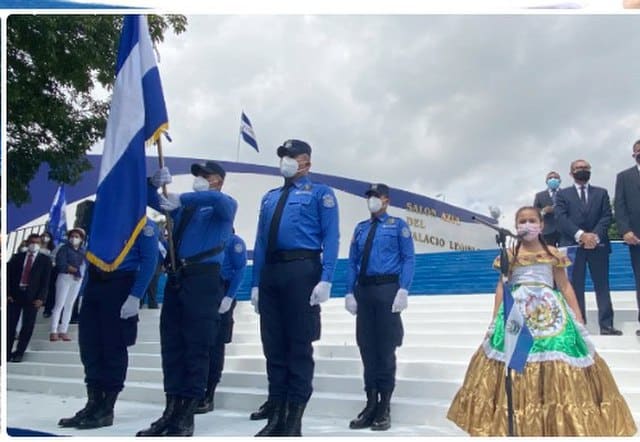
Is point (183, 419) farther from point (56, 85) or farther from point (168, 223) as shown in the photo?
point (56, 85)

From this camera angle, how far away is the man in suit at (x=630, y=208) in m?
4.77

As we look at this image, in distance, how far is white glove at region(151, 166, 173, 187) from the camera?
3750 mm

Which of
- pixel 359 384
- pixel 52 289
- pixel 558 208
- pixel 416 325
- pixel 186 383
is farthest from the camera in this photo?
pixel 52 289

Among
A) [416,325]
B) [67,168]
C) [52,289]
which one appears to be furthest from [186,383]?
[52,289]

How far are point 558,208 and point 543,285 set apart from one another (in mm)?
1748

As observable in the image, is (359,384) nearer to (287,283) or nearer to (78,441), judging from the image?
(287,283)

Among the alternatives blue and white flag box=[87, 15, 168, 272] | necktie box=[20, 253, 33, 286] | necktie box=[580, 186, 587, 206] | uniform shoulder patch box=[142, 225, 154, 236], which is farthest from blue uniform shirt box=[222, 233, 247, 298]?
necktie box=[20, 253, 33, 286]

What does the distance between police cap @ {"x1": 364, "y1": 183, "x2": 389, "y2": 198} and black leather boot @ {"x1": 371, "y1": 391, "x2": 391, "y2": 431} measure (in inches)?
53.4

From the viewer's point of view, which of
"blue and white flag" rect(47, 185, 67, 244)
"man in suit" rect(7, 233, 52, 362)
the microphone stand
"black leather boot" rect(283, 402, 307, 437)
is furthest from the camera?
"blue and white flag" rect(47, 185, 67, 244)

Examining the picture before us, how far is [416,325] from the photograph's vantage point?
5.95 m

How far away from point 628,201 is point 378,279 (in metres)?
2.04

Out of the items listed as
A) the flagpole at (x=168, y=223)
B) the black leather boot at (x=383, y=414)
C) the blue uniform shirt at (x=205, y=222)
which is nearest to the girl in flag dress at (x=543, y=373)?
the black leather boot at (x=383, y=414)

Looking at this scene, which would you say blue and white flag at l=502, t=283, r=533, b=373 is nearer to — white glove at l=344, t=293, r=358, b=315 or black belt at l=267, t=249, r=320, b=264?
black belt at l=267, t=249, r=320, b=264

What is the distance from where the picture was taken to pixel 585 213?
201 inches
